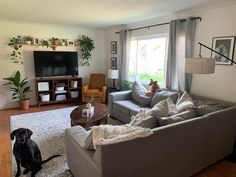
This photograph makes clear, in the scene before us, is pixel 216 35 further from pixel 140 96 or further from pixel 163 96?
pixel 140 96

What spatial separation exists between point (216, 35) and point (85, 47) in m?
3.79

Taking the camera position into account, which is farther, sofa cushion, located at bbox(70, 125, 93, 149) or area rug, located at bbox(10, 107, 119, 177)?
area rug, located at bbox(10, 107, 119, 177)

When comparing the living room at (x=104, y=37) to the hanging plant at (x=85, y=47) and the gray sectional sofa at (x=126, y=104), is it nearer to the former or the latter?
the hanging plant at (x=85, y=47)

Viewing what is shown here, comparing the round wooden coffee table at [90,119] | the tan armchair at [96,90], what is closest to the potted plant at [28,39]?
the tan armchair at [96,90]

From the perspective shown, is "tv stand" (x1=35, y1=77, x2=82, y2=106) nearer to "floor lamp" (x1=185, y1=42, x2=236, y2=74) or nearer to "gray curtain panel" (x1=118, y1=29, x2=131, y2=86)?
"gray curtain panel" (x1=118, y1=29, x2=131, y2=86)

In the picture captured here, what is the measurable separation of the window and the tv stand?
1704 mm

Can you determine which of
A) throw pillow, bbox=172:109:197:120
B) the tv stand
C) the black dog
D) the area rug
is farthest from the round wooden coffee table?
the tv stand

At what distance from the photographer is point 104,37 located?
6344 millimetres

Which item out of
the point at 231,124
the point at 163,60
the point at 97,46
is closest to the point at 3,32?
the point at 97,46

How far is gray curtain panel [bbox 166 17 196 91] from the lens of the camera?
3549 mm

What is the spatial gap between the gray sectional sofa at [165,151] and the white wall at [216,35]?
28.7 inches

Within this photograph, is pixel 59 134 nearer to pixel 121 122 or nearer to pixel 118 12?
pixel 121 122

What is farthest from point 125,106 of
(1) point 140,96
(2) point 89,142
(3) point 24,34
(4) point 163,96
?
(3) point 24,34

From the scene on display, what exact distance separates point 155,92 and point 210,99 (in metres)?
1.07
